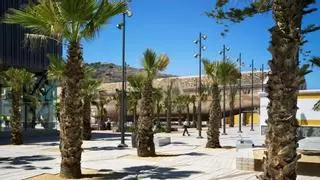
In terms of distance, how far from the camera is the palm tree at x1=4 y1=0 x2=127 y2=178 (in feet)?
42.2

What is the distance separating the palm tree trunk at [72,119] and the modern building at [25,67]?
2392cm

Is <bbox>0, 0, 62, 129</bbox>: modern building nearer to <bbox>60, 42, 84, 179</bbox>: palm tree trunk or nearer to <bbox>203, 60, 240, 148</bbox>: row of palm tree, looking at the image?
<bbox>203, 60, 240, 148</bbox>: row of palm tree

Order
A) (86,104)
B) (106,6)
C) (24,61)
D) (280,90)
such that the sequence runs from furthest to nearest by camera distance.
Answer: (24,61)
(86,104)
(106,6)
(280,90)

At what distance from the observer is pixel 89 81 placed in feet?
109

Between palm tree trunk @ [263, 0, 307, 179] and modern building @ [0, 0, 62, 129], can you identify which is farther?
→ modern building @ [0, 0, 62, 129]

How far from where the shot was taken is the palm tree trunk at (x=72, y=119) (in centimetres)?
1305

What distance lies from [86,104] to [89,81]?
168 centimetres

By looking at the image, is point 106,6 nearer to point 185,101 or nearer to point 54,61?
point 54,61

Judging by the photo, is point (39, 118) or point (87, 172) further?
point (39, 118)

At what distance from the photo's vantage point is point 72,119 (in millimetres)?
13086

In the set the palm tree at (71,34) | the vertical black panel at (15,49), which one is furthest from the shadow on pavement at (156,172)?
the vertical black panel at (15,49)

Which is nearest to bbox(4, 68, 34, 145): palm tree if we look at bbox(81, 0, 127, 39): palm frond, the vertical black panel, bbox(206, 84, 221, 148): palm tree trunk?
the vertical black panel

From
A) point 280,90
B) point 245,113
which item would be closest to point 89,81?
point 280,90

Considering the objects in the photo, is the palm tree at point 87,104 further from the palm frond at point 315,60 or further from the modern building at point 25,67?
the palm frond at point 315,60
